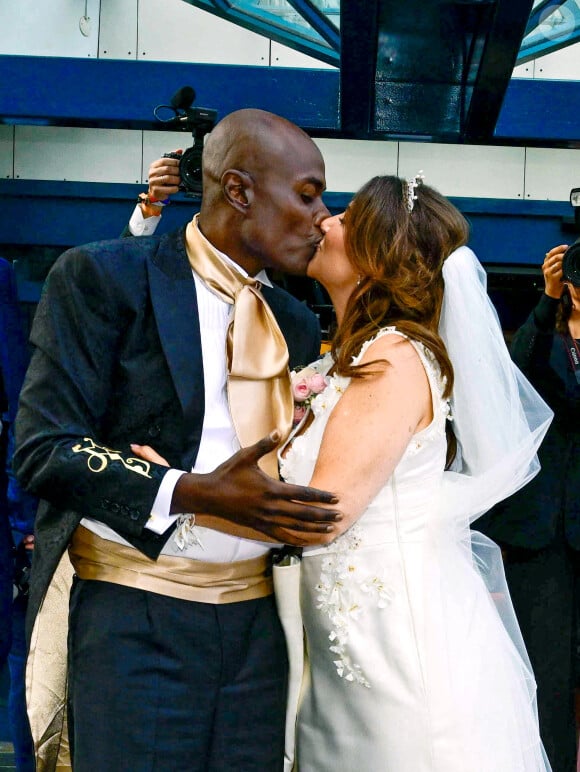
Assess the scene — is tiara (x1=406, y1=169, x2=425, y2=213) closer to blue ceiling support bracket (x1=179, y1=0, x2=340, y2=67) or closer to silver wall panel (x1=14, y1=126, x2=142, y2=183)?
blue ceiling support bracket (x1=179, y1=0, x2=340, y2=67)

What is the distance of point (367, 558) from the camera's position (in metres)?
2.14

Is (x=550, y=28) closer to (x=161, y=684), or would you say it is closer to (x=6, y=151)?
(x=161, y=684)

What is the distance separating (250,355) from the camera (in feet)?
6.57

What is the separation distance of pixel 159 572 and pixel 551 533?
1.66 meters

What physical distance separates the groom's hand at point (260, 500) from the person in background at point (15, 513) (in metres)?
1.10

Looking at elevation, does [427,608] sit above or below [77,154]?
below

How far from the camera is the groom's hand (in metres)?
1.69

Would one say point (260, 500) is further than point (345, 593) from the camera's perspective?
No

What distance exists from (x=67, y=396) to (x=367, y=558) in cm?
69

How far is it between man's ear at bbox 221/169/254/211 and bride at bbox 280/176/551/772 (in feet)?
0.76

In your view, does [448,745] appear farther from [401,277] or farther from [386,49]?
[386,49]

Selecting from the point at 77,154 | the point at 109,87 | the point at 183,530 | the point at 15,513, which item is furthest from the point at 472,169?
the point at 183,530

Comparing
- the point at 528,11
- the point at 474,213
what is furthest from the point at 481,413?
the point at 474,213

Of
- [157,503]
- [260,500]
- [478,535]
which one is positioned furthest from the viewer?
[478,535]
